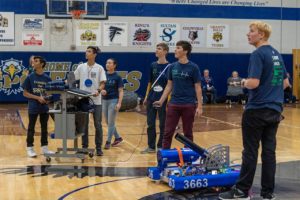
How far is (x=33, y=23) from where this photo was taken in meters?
21.8

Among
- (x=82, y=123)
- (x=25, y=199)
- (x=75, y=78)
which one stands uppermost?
(x=75, y=78)

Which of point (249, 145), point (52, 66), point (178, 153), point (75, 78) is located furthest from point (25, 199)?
point (52, 66)

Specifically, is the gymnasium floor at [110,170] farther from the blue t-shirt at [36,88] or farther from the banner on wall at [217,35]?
the banner on wall at [217,35]

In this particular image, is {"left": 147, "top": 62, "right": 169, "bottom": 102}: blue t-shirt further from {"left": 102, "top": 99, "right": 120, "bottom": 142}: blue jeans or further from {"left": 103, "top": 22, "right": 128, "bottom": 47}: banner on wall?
{"left": 103, "top": 22, "right": 128, "bottom": 47}: banner on wall

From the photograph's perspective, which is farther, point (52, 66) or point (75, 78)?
point (52, 66)

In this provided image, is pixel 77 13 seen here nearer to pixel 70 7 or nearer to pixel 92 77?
pixel 70 7

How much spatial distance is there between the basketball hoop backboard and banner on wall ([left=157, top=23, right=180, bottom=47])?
4019 millimetres

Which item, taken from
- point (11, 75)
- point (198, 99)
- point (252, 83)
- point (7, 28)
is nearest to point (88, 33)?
point (7, 28)

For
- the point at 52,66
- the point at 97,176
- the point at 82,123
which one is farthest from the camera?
the point at 52,66

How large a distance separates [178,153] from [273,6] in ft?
60.1

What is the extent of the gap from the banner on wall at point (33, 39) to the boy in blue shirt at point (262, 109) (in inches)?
664

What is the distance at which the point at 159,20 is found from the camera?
75.6 ft

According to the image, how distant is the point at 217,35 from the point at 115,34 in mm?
4550

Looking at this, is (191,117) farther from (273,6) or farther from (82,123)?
(273,6)
